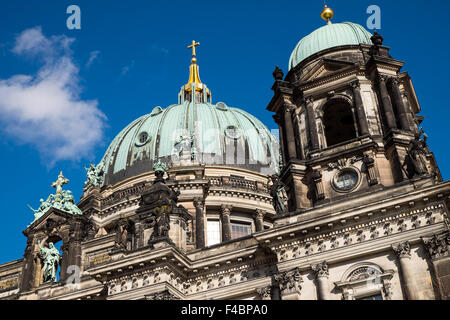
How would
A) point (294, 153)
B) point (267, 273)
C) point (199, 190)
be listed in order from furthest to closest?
point (199, 190) < point (294, 153) < point (267, 273)

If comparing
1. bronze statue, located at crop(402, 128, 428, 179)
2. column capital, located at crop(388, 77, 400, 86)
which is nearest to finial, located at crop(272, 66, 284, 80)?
column capital, located at crop(388, 77, 400, 86)

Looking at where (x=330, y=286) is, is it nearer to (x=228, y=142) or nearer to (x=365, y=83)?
(x=365, y=83)

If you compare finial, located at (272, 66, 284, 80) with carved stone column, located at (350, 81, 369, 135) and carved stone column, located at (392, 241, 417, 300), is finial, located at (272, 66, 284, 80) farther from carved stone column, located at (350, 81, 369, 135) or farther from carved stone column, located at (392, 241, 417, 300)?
carved stone column, located at (392, 241, 417, 300)

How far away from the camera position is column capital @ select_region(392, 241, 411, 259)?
82.4 feet

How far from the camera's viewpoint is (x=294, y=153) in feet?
103

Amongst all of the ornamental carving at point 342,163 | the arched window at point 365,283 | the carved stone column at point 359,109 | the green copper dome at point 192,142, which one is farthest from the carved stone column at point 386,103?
the green copper dome at point 192,142

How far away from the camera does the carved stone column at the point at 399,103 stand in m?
29.8

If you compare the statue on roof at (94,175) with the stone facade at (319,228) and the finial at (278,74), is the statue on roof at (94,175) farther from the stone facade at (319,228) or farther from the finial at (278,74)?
the finial at (278,74)

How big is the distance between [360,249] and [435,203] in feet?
11.7

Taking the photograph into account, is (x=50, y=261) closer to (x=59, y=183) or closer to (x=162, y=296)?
(x=59, y=183)


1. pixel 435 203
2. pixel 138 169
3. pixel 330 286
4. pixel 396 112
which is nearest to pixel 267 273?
pixel 330 286

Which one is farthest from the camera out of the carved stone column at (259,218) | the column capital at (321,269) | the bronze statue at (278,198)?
the carved stone column at (259,218)

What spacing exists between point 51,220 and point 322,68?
705 inches

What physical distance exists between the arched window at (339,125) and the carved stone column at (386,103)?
9.84 feet
